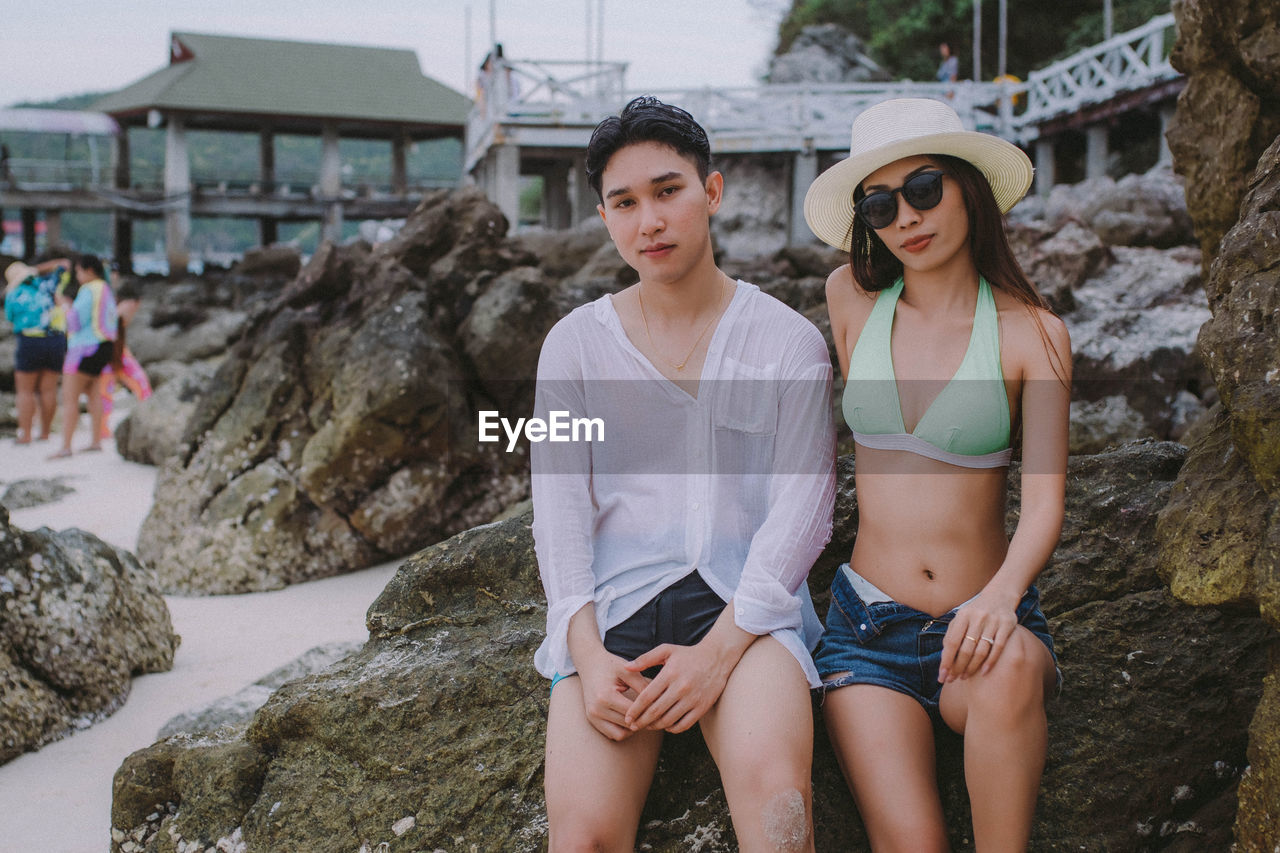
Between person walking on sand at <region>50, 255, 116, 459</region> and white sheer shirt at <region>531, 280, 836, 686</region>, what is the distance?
862 centimetres

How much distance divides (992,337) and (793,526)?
607mm

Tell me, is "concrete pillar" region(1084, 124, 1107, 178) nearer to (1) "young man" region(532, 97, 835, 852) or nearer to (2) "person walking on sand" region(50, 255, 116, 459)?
(2) "person walking on sand" region(50, 255, 116, 459)

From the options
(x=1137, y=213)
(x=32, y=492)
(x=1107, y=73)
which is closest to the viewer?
(x=32, y=492)

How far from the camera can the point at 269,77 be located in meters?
30.1

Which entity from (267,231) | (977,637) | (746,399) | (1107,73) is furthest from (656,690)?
(267,231)

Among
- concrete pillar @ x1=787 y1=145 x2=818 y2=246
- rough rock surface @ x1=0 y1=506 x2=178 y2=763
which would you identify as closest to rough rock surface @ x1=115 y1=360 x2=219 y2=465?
rough rock surface @ x1=0 y1=506 x2=178 y2=763

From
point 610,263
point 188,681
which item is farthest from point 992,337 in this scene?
point 610,263

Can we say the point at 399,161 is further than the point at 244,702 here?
Yes

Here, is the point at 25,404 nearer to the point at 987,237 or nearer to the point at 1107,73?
the point at 987,237

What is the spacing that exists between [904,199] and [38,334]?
1041 cm

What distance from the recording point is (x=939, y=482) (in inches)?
87.0

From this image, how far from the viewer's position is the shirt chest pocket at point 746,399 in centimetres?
233

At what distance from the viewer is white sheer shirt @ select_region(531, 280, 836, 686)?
2.24 meters

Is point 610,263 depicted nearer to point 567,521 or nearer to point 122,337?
point 122,337
